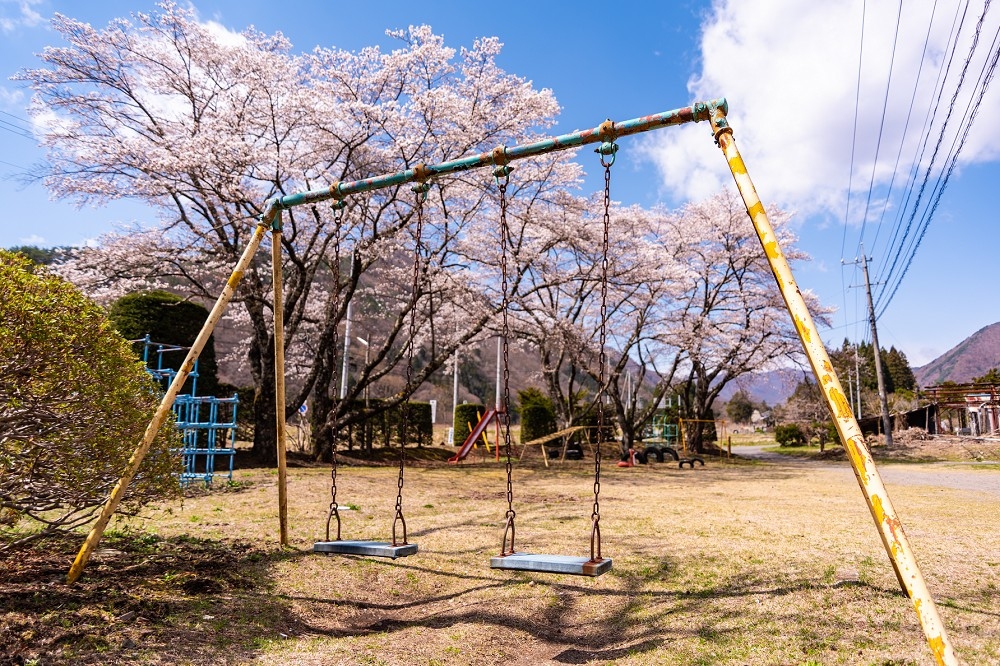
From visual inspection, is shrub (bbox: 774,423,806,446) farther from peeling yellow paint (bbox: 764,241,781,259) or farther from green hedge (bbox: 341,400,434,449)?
peeling yellow paint (bbox: 764,241,781,259)

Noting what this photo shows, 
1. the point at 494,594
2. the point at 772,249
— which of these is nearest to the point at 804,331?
the point at 772,249

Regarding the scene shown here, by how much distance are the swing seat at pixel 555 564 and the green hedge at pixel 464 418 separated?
74.1ft

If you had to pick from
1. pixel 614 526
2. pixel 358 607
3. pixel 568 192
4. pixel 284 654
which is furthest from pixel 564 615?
pixel 568 192

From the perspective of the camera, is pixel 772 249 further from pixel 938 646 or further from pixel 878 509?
pixel 938 646

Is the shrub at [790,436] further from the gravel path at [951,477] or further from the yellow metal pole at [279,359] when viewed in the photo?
the yellow metal pole at [279,359]

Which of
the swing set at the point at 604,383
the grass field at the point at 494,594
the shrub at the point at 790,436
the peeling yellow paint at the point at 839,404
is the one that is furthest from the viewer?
the shrub at the point at 790,436

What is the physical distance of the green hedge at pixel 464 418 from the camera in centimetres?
2662

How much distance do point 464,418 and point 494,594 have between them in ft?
73.2

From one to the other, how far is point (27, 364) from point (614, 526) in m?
5.74

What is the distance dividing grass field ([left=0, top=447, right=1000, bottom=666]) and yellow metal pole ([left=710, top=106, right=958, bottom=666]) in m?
1.27

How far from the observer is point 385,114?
44.3 ft

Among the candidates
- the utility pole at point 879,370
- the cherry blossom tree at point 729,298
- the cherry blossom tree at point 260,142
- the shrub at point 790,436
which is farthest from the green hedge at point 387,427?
the shrub at point 790,436

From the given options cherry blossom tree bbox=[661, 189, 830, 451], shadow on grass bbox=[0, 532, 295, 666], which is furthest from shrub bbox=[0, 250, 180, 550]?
cherry blossom tree bbox=[661, 189, 830, 451]

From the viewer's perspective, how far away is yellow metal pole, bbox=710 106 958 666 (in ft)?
7.40
